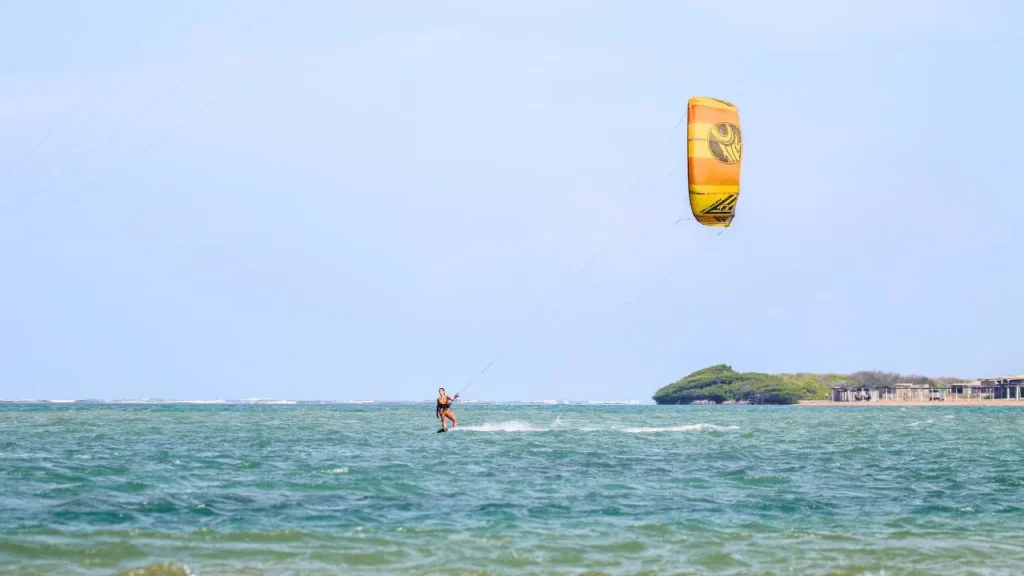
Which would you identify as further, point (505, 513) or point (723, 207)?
point (723, 207)

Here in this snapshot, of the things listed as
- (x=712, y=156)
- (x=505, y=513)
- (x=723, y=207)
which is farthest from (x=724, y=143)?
(x=505, y=513)

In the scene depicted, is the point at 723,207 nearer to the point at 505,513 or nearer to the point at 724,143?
the point at 724,143

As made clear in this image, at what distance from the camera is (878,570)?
16438 mm

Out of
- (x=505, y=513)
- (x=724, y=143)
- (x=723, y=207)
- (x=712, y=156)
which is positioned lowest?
(x=505, y=513)

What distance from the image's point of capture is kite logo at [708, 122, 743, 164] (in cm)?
3188

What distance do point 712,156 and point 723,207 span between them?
1.53 meters

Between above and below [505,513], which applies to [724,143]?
above

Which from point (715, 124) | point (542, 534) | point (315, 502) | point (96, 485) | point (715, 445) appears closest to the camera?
point (542, 534)

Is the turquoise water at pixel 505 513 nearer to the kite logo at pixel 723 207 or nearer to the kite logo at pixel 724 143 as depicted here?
the kite logo at pixel 723 207

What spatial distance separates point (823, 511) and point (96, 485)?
15.3m

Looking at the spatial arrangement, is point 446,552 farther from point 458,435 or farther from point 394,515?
point 458,435

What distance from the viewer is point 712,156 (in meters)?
31.8

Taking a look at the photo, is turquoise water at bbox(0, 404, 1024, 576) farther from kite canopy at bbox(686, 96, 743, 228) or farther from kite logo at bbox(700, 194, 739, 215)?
kite canopy at bbox(686, 96, 743, 228)

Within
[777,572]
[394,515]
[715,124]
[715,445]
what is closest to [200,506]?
[394,515]
